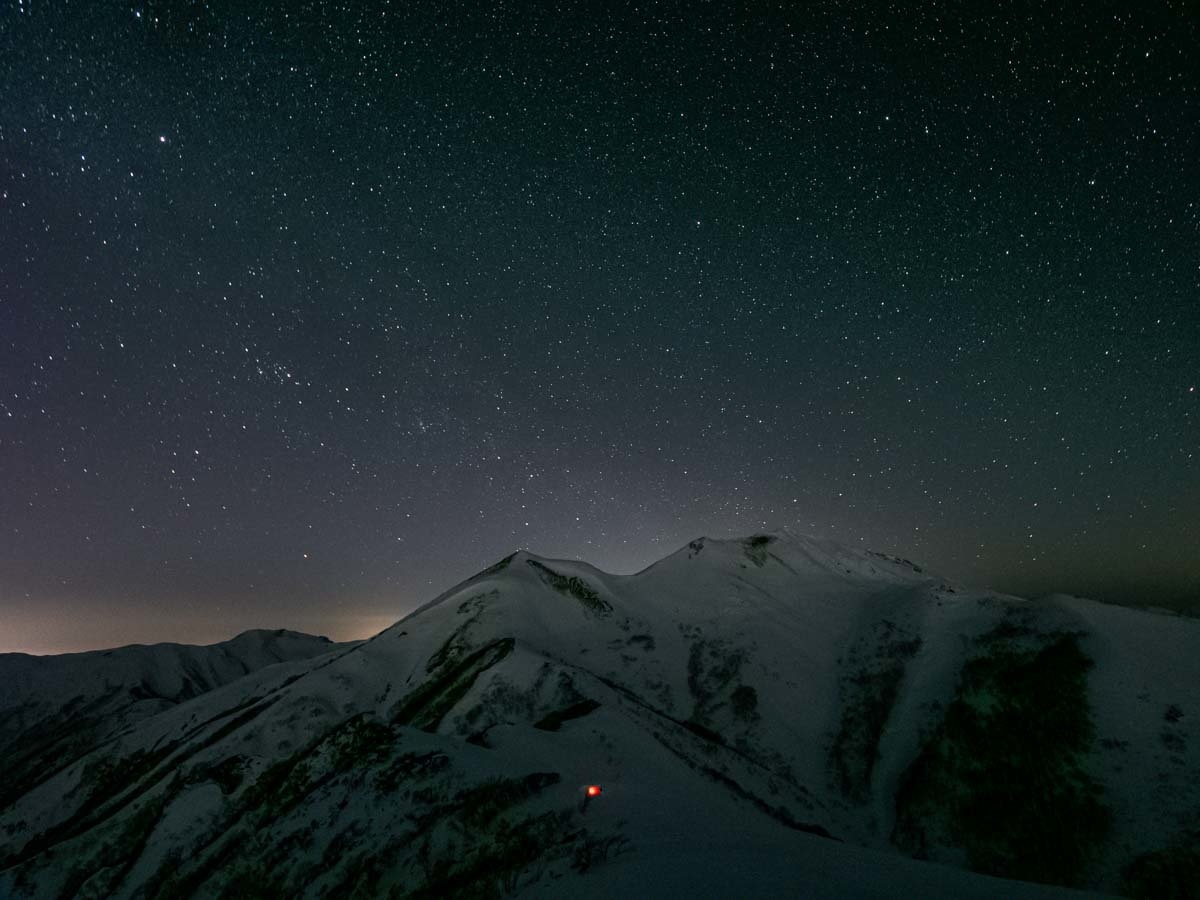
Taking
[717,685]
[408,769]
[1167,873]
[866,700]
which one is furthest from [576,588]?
[1167,873]

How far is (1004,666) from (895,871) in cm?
5213

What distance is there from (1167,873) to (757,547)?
6768 centimetres

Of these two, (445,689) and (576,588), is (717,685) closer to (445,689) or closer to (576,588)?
(576,588)

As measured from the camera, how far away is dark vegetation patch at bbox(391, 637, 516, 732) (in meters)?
52.6

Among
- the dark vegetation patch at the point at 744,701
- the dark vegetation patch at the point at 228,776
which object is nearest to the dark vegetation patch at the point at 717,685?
the dark vegetation patch at the point at 744,701

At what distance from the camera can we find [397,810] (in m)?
21.4

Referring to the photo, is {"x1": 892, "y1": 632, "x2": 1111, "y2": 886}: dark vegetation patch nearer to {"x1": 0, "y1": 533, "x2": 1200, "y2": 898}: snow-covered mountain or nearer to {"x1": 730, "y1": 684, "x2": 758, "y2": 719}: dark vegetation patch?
{"x1": 0, "y1": 533, "x2": 1200, "y2": 898}: snow-covered mountain

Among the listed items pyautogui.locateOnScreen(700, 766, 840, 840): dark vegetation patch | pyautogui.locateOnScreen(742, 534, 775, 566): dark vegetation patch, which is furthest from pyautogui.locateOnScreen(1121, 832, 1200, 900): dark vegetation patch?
pyautogui.locateOnScreen(742, 534, 775, 566): dark vegetation patch

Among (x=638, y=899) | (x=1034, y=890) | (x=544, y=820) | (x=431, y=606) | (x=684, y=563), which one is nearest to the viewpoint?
(x=638, y=899)

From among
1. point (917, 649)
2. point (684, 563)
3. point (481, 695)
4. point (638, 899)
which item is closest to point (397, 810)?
point (638, 899)

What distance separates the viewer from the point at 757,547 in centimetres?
9975

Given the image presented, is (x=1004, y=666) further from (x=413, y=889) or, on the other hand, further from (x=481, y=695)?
(x=413, y=889)

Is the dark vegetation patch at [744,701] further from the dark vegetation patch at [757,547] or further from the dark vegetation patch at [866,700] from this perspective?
the dark vegetation patch at [757,547]

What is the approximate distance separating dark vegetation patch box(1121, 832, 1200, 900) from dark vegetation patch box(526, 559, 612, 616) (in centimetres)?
5369
